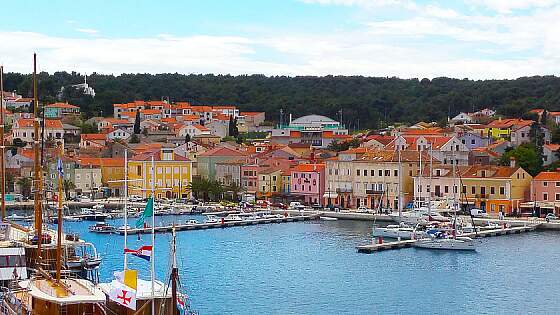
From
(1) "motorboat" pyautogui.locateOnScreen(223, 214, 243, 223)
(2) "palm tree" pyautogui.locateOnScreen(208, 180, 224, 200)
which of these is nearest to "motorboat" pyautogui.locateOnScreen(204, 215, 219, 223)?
(1) "motorboat" pyautogui.locateOnScreen(223, 214, 243, 223)

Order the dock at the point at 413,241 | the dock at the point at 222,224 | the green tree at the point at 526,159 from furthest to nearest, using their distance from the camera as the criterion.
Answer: the green tree at the point at 526,159, the dock at the point at 222,224, the dock at the point at 413,241

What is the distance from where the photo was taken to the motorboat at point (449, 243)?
33.9 m

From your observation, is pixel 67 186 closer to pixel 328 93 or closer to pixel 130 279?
pixel 130 279

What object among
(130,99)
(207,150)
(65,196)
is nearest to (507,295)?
(65,196)

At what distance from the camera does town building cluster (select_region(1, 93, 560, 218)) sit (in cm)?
4425

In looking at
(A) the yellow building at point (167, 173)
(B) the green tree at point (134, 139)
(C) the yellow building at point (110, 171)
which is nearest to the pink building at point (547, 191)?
(A) the yellow building at point (167, 173)

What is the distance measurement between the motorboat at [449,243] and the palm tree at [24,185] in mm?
24604

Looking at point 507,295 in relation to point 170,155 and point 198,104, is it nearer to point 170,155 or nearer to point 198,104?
point 170,155

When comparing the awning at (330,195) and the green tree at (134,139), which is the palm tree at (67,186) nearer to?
the green tree at (134,139)

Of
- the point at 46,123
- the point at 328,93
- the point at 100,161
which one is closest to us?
the point at 100,161

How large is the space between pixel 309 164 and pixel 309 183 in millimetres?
1185

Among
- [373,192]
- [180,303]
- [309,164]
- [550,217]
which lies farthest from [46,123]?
[180,303]

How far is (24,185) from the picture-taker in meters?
52.3

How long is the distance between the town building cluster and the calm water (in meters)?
6.43
